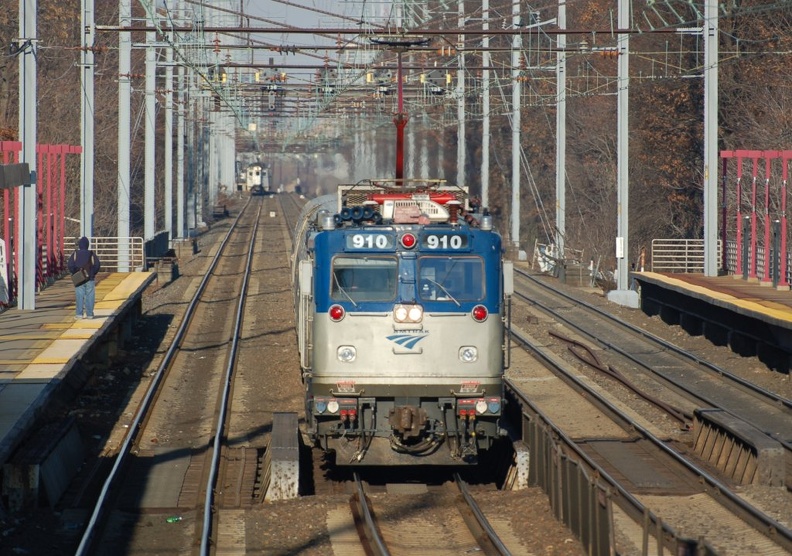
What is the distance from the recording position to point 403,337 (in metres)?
13.8

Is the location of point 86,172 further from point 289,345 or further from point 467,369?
point 467,369

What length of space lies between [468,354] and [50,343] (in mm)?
9615

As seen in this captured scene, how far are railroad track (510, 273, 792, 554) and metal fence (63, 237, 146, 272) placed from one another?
14.3m

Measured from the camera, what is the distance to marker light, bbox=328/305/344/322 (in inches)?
545

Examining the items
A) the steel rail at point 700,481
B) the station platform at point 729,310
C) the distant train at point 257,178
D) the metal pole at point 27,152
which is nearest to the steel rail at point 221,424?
the steel rail at point 700,481

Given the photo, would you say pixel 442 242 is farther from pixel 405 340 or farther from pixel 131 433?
pixel 131 433

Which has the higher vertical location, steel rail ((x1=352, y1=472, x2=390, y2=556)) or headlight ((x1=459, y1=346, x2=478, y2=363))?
headlight ((x1=459, y1=346, x2=478, y2=363))

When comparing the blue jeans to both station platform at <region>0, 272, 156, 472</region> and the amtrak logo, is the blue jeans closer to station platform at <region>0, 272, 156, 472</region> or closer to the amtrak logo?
station platform at <region>0, 272, 156, 472</region>

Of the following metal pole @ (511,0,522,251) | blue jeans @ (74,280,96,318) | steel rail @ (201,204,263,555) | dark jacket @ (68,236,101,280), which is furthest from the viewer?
metal pole @ (511,0,522,251)

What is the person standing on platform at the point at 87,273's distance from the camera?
23062mm

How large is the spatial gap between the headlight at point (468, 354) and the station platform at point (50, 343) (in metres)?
5.00

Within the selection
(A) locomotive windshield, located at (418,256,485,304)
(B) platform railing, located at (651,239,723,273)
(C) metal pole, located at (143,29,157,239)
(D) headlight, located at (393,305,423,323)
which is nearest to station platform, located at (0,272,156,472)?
(D) headlight, located at (393,305,423,323)

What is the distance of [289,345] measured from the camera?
26.3 meters

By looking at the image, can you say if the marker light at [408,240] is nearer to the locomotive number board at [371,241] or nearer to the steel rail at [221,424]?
the locomotive number board at [371,241]
